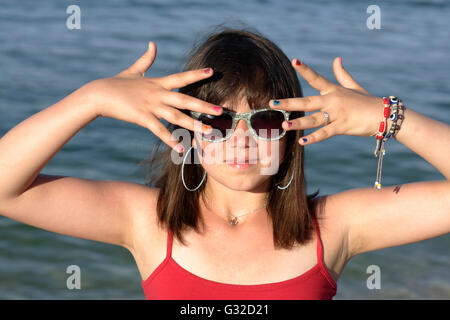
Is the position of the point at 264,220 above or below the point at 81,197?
below

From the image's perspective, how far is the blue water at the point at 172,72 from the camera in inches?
217

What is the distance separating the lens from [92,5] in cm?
1173

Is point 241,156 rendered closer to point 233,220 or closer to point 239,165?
point 239,165

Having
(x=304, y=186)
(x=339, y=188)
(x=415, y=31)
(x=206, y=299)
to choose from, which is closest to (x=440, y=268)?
(x=339, y=188)

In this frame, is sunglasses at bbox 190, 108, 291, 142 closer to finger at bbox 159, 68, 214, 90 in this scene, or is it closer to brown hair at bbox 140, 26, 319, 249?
brown hair at bbox 140, 26, 319, 249

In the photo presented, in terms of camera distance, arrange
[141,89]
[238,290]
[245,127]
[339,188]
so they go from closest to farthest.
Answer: [141,89] < [245,127] < [238,290] < [339,188]

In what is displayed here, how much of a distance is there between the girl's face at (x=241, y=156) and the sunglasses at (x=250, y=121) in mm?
25

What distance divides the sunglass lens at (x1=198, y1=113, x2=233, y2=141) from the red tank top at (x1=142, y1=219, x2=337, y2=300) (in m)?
0.63

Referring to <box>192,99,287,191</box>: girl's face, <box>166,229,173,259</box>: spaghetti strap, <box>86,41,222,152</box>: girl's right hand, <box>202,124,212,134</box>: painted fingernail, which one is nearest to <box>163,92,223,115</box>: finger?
<box>86,41,222,152</box>: girl's right hand

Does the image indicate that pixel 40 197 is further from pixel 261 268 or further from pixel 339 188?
pixel 339 188

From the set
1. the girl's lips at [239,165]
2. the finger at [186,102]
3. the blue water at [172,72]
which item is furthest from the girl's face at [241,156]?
the blue water at [172,72]

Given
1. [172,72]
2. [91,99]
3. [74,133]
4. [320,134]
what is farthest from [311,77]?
[172,72]

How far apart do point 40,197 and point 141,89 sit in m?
0.71

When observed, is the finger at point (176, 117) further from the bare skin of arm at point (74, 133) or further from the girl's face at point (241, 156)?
the girl's face at point (241, 156)
